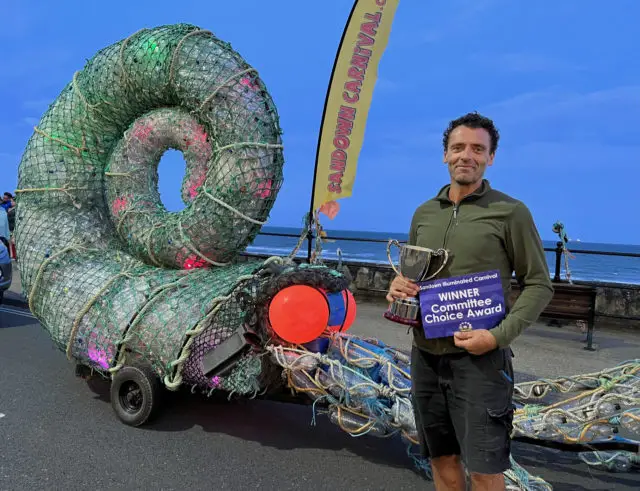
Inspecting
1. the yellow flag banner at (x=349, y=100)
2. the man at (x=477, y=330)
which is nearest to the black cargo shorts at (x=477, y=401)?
the man at (x=477, y=330)

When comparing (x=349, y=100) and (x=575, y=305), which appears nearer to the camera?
(x=349, y=100)

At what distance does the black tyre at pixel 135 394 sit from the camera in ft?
11.3

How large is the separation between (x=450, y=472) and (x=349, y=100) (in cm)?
417

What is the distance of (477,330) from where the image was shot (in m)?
1.84

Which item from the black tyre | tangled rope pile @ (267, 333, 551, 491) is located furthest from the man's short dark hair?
the black tyre

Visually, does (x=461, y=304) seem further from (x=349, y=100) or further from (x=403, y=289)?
(x=349, y=100)

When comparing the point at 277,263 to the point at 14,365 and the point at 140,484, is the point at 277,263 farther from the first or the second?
the point at 14,365

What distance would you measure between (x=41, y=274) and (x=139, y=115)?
1.41 metres

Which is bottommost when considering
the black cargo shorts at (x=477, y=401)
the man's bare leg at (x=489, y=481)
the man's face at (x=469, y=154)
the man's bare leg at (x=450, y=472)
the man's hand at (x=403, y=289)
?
the man's bare leg at (x=450, y=472)

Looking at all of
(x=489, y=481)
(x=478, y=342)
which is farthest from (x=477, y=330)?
(x=489, y=481)

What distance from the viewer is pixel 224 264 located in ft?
12.2

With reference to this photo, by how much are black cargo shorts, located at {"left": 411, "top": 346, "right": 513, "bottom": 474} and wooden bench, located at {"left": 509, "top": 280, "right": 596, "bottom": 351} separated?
4433 mm

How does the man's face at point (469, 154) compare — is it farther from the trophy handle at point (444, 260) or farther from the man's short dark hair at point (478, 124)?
Answer: the trophy handle at point (444, 260)

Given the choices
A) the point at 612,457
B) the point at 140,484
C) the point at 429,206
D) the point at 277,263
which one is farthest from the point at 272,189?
the point at 612,457
